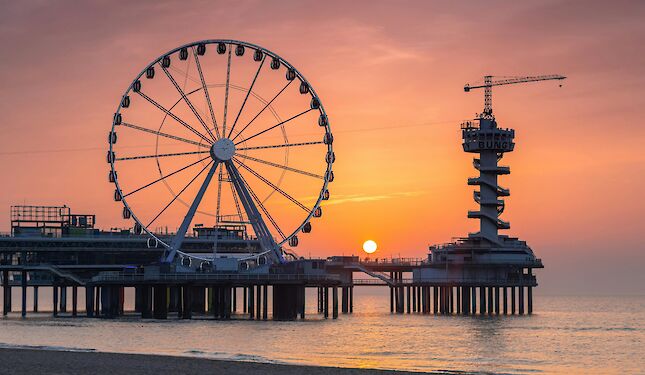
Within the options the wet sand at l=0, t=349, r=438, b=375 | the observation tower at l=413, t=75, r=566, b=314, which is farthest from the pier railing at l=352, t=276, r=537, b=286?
the wet sand at l=0, t=349, r=438, b=375

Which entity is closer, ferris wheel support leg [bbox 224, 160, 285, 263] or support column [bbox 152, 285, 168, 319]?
ferris wheel support leg [bbox 224, 160, 285, 263]

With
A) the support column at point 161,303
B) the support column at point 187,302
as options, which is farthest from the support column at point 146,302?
the support column at point 187,302

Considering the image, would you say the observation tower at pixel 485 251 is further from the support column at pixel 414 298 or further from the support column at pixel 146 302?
the support column at pixel 146 302

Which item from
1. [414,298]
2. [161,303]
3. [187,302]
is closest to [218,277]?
[187,302]

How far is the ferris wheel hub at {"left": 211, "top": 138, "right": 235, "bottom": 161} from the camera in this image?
11431 cm

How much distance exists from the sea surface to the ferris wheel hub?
16.0 metres

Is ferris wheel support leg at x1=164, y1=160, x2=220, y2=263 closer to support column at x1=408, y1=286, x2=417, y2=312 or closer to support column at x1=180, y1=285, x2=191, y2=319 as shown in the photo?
support column at x1=180, y1=285, x2=191, y2=319

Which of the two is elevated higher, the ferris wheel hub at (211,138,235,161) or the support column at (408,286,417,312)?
the ferris wheel hub at (211,138,235,161)

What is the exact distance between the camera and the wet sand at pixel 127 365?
60.1 meters

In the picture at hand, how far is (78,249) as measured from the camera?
480 ft

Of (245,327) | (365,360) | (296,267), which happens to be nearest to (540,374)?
(365,360)

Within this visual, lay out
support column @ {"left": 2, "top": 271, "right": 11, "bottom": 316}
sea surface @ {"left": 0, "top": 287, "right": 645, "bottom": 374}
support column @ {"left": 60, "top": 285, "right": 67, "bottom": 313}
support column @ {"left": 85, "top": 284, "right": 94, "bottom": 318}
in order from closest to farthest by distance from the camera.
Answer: sea surface @ {"left": 0, "top": 287, "right": 645, "bottom": 374} → support column @ {"left": 85, "top": 284, "right": 94, "bottom": 318} → support column @ {"left": 2, "top": 271, "right": 11, "bottom": 316} → support column @ {"left": 60, "top": 285, "right": 67, "bottom": 313}

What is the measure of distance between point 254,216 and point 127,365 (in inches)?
2164

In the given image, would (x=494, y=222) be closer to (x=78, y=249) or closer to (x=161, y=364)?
(x=78, y=249)
